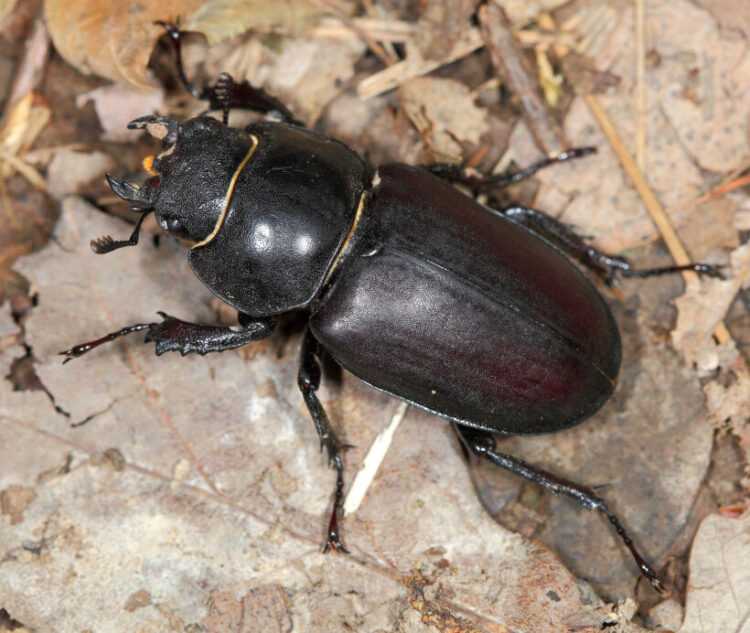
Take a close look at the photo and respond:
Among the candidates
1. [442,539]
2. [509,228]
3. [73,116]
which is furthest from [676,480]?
[73,116]

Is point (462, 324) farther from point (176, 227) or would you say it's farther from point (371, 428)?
point (176, 227)

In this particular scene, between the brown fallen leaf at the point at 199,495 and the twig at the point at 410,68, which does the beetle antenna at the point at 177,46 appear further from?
the twig at the point at 410,68

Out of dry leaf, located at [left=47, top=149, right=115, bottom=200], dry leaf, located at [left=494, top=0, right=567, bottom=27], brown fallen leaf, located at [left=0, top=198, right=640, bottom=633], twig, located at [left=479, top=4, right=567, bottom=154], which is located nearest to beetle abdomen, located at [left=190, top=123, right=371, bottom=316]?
brown fallen leaf, located at [left=0, top=198, right=640, bottom=633]

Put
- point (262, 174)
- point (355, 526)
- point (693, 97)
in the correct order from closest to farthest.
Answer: point (262, 174) < point (355, 526) < point (693, 97)

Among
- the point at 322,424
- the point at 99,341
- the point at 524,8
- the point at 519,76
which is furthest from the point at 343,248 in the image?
the point at 524,8

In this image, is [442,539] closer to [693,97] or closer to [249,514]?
[249,514]

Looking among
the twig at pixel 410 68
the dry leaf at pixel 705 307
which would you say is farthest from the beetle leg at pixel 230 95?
the dry leaf at pixel 705 307

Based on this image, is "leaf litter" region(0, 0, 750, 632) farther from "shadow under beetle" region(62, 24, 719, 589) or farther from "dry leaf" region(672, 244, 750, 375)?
"shadow under beetle" region(62, 24, 719, 589)

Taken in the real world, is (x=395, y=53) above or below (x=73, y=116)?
above
